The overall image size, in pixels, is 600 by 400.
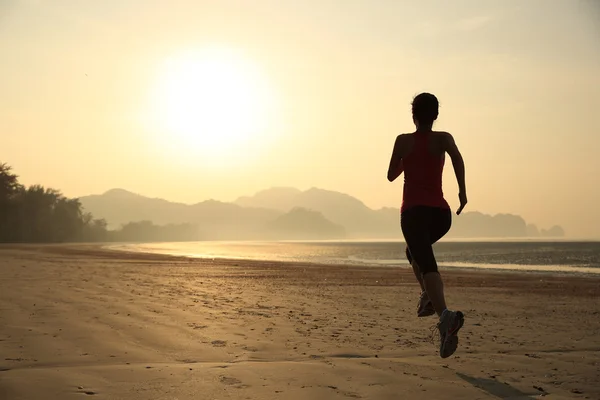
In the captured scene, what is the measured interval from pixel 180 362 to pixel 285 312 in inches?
170

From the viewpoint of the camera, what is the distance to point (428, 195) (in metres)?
4.99

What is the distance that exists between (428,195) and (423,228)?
11.4 inches

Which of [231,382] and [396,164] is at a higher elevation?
[396,164]

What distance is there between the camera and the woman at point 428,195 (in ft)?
16.3

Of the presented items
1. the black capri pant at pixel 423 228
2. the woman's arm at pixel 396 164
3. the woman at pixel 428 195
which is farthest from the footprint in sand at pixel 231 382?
the woman's arm at pixel 396 164

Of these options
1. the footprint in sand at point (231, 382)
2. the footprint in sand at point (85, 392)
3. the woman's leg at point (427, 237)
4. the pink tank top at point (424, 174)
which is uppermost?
the pink tank top at point (424, 174)

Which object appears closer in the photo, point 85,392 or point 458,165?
point 85,392

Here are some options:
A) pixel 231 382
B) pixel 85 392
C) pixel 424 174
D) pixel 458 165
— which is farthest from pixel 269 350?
pixel 458 165

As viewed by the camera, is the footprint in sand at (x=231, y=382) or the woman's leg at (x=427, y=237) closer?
the footprint in sand at (x=231, y=382)

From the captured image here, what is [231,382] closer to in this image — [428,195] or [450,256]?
[428,195]

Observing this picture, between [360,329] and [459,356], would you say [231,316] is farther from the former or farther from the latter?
[459,356]

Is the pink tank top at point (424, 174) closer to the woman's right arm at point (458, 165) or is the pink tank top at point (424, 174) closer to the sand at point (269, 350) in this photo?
the woman's right arm at point (458, 165)

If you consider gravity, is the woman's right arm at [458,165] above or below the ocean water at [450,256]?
above

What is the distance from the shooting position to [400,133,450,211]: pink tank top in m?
4.98
